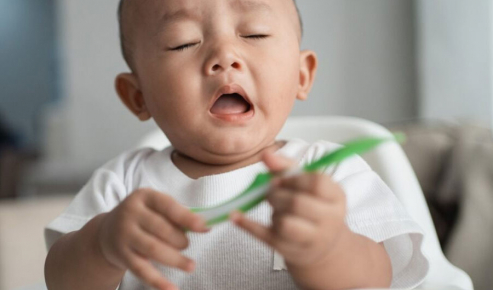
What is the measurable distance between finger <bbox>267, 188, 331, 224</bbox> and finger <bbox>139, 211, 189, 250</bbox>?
0.24ft

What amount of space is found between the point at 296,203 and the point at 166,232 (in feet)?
0.32

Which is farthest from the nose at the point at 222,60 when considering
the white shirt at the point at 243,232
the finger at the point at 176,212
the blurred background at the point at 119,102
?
the blurred background at the point at 119,102

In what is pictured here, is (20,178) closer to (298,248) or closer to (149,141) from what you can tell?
(149,141)

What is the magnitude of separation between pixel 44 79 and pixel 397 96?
213 cm

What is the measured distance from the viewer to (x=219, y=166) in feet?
2.48

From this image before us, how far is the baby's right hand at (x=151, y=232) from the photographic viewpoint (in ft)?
1.59

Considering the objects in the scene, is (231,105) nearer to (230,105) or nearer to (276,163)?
(230,105)

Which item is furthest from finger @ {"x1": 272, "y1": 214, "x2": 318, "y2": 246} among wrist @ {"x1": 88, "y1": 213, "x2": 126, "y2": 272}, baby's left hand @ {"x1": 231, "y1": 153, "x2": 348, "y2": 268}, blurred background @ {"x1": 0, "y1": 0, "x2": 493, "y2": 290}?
blurred background @ {"x1": 0, "y1": 0, "x2": 493, "y2": 290}

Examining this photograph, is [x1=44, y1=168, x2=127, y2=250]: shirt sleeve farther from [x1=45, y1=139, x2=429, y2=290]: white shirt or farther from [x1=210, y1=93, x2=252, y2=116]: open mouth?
[x1=210, y1=93, x2=252, y2=116]: open mouth

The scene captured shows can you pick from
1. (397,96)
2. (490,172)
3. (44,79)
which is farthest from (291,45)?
(44,79)

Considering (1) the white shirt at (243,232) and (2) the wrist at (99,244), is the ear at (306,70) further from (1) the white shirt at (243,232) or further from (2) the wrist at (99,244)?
(2) the wrist at (99,244)

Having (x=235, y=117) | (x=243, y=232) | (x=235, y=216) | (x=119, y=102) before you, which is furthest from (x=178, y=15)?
(x=119, y=102)

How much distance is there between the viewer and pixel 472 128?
1232mm

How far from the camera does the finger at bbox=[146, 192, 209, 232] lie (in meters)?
0.47
